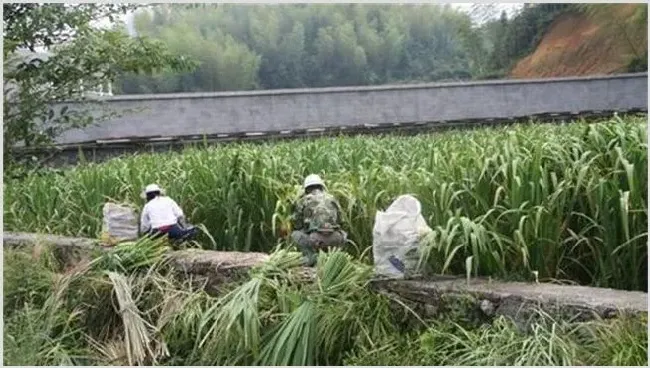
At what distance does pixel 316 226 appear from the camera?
450 centimetres

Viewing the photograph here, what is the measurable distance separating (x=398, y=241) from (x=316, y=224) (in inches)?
22.9

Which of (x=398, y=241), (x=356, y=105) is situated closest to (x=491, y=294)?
(x=398, y=241)

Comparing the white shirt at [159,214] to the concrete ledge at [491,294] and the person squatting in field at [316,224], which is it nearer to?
the concrete ledge at [491,294]

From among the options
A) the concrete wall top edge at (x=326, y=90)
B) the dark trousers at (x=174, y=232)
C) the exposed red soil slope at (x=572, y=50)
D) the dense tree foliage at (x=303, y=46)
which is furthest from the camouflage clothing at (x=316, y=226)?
the exposed red soil slope at (x=572, y=50)

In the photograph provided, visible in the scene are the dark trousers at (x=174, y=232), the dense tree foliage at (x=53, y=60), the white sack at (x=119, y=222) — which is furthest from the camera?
the white sack at (x=119, y=222)

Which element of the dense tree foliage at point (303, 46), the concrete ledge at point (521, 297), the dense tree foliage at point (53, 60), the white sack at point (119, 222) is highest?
the dense tree foliage at point (303, 46)

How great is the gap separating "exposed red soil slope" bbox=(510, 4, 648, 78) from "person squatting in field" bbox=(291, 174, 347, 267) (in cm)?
2123

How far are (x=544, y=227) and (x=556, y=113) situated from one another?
45.6 feet

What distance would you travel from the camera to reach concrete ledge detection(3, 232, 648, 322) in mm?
3361

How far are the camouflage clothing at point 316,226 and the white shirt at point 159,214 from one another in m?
1.23

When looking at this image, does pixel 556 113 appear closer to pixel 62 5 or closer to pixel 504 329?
pixel 62 5

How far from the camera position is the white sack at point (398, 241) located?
405 centimetres

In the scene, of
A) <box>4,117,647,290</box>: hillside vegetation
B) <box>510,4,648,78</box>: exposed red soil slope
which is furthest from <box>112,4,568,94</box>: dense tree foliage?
<box>4,117,647,290</box>: hillside vegetation

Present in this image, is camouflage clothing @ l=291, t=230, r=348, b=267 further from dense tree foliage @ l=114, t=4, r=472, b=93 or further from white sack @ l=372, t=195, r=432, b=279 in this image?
dense tree foliage @ l=114, t=4, r=472, b=93
